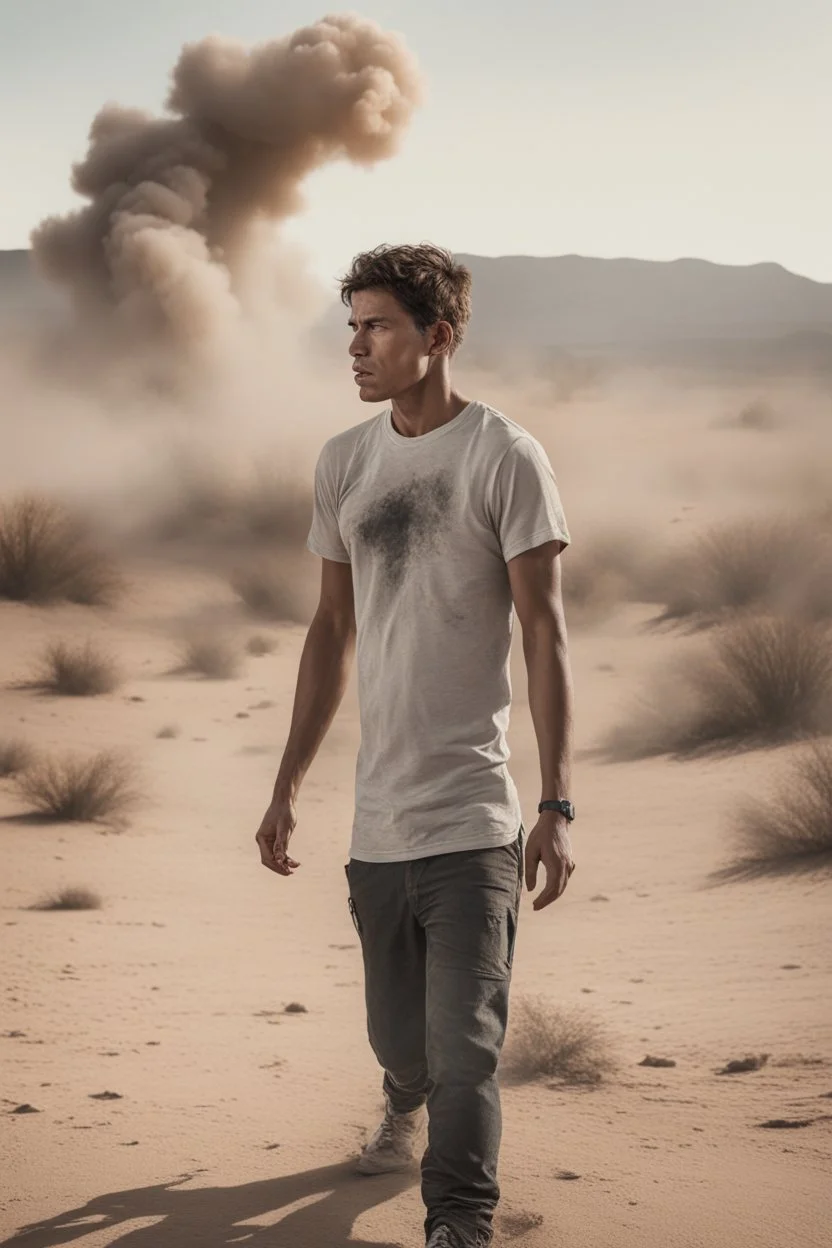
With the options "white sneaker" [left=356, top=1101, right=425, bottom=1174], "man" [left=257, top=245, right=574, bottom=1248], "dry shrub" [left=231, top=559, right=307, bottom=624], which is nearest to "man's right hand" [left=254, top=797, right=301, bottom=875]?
"man" [left=257, top=245, right=574, bottom=1248]

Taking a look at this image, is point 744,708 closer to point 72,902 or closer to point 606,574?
point 72,902

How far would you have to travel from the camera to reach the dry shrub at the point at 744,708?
10.2 meters

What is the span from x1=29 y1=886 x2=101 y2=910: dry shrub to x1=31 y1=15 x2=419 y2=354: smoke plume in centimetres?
2184

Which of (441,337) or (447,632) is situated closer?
(447,632)

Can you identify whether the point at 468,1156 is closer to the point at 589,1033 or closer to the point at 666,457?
the point at 589,1033

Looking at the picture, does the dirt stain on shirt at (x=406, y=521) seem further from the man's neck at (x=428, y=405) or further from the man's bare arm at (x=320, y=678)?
the man's bare arm at (x=320, y=678)

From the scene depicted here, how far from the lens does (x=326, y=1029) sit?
5.11m

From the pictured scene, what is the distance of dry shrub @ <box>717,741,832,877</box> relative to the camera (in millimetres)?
7086

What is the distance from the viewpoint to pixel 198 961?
6.18m

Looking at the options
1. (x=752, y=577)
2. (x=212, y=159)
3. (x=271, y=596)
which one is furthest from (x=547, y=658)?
(x=212, y=159)

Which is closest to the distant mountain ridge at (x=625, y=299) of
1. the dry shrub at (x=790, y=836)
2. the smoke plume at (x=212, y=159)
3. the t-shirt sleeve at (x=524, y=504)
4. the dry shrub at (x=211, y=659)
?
the smoke plume at (x=212, y=159)

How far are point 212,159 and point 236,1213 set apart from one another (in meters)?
27.2

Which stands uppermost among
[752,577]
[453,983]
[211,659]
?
[752,577]

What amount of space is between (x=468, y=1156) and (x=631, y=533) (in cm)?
1700
